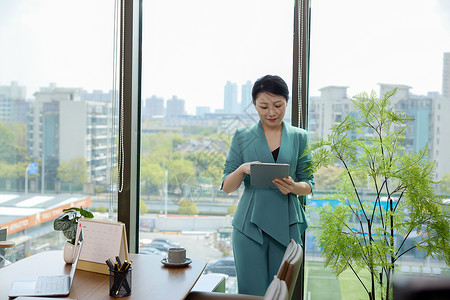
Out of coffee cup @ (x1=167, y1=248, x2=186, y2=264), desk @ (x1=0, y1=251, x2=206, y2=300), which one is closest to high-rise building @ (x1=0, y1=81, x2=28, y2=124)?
desk @ (x1=0, y1=251, x2=206, y2=300)

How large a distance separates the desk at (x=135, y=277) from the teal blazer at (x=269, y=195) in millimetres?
399

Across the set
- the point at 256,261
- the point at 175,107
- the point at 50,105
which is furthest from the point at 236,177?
the point at 50,105

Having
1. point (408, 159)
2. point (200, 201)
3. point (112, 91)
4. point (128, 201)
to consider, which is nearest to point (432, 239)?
point (408, 159)

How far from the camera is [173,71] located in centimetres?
339

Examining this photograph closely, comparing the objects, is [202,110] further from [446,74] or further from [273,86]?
[446,74]

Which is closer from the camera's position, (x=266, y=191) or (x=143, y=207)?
(x=266, y=191)

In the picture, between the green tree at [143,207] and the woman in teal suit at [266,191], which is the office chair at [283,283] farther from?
the green tree at [143,207]

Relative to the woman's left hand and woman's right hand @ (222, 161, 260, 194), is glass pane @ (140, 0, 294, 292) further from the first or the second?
the woman's left hand

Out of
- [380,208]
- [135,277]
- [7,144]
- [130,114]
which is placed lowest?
[135,277]

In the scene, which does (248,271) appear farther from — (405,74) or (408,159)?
(405,74)

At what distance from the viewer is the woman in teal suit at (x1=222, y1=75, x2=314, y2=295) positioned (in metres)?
2.63

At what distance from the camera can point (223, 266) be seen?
3.34m

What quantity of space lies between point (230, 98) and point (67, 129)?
1109 mm

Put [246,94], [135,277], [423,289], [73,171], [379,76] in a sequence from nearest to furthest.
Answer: [423,289] < [135,277] < [379,76] < [246,94] < [73,171]
